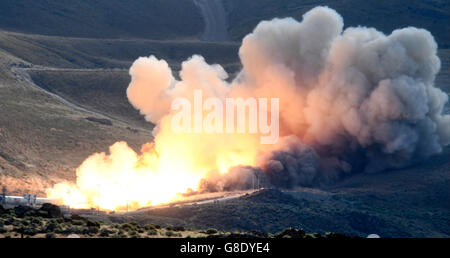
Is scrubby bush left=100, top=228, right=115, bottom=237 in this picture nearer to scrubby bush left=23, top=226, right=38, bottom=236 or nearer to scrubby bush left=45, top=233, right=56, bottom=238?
scrubby bush left=45, top=233, right=56, bottom=238

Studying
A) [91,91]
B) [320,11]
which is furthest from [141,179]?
[91,91]

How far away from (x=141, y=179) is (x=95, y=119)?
37.7 metres

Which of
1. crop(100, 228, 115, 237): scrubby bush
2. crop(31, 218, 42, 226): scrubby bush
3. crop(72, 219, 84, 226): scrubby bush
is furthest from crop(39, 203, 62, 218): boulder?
crop(100, 228, 115, 237): scrubby bush

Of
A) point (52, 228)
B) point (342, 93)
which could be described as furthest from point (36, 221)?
point (342, 93)

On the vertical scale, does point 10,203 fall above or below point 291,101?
below

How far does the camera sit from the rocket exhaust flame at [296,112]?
10125cm

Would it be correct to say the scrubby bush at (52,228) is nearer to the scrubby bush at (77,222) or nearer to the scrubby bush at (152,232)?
the scrubby bush at (77,222)

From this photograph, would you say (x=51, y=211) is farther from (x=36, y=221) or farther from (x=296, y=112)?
(x=296, y=112)

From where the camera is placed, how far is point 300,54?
112250 mm

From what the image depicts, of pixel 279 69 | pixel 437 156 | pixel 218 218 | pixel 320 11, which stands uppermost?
pixel 320 11

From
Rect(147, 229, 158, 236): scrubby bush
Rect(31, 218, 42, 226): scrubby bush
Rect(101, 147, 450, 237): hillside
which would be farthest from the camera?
Rect(101, 147, 450, 237): hillside

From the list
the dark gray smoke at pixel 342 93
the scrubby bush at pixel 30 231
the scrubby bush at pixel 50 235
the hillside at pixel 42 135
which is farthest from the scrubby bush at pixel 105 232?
the dark gray smoke at pixel 342 93

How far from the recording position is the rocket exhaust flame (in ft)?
332

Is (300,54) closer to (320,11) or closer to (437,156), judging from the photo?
(320,11)
